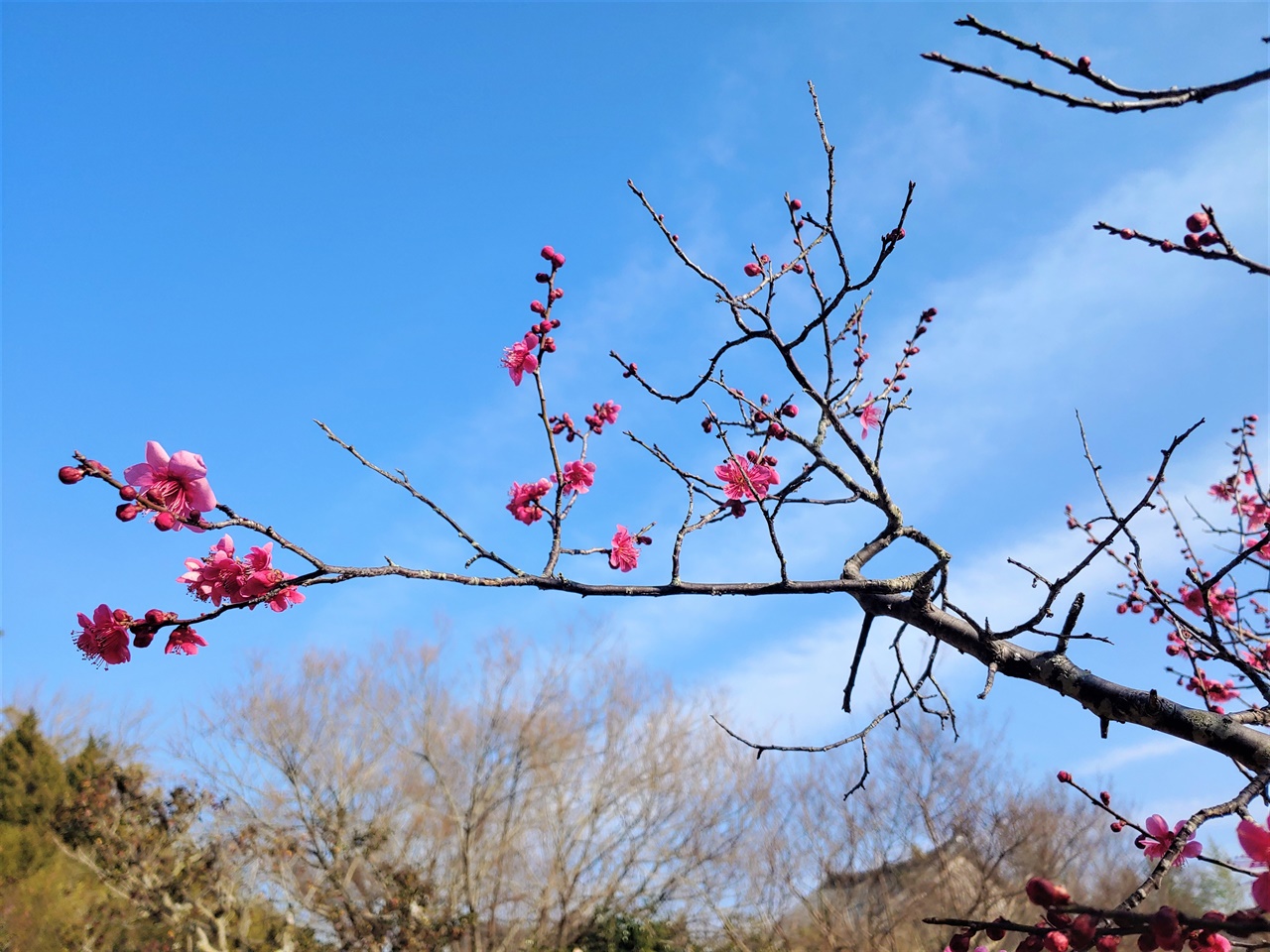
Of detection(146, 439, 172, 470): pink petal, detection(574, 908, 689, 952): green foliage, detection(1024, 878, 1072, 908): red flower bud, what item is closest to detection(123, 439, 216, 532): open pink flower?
detection(146, 439, 172, 470): pink petal

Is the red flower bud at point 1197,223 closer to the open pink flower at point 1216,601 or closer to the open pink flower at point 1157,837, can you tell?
the open pink flower at point 1157,837

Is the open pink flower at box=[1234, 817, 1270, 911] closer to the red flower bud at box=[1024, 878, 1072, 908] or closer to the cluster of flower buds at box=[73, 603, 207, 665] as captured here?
the red flower bud at box=[1024, 878, 1072, 908]

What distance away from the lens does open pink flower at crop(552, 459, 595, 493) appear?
2766 mm

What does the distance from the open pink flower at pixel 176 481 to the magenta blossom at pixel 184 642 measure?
10.0 inches

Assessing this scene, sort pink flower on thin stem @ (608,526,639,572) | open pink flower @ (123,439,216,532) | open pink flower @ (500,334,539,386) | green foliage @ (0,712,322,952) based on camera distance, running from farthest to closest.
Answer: green foliage @ (0,712,322,952) < pink flower on thin stem @ (608,526,639,572) < open pink flower @ (500,334,539,386) < open pink flower @ (123,439,216,532)

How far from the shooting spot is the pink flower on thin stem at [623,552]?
2697mm

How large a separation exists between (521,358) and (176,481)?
1.08 metres

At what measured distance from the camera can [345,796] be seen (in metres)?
11.0

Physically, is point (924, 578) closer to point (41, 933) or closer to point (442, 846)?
point (442, 846)

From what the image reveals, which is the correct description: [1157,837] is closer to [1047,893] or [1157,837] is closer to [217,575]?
[1047,893]

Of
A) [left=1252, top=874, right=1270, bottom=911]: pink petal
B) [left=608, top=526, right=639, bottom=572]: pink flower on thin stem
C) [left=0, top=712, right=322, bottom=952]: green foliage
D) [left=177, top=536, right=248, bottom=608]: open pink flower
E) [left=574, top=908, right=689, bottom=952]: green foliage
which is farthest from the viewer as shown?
[left=574, top=908, right=689, bottom=952]: green foliage

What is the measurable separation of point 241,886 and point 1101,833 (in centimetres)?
1233

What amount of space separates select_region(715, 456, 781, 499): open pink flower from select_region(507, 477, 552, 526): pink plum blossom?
548mm

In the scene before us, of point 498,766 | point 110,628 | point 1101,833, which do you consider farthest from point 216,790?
point 1101,833
